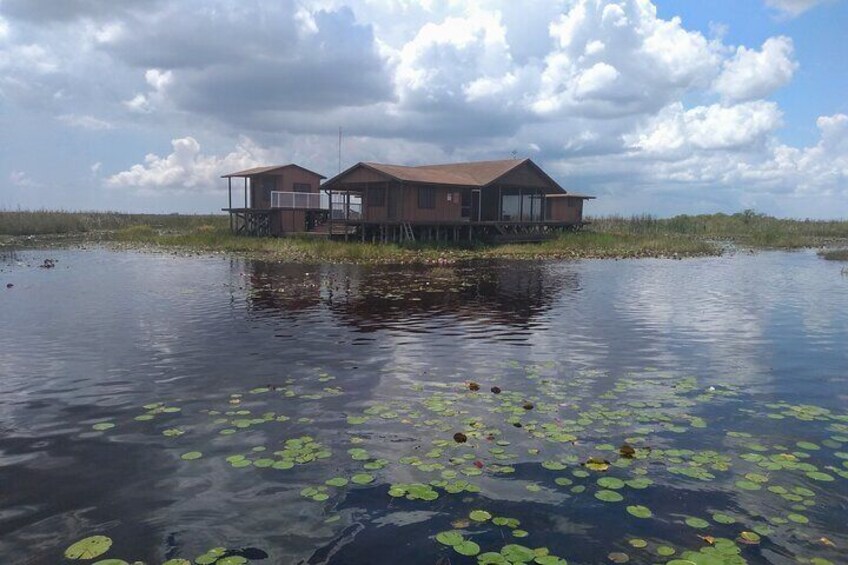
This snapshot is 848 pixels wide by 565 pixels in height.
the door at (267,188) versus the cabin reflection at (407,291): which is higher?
the door at (267,188)

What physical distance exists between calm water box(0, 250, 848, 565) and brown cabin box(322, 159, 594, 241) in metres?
23.6

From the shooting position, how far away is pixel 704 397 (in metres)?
8.55

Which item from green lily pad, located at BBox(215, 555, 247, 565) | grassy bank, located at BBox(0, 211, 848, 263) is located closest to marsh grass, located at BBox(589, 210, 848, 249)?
grassy bank, located at BBox(0, 211, 848, 263)

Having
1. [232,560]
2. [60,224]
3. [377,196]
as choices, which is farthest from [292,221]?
[232,560]

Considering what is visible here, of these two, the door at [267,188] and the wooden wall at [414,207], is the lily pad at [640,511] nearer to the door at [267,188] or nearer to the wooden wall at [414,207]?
the wooden wall at [414,207]

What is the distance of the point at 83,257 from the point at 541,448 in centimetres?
3333

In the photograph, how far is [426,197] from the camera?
39625 mm

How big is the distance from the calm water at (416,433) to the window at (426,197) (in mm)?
24121

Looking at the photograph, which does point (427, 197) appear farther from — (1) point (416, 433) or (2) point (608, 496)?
(2) point (608, 496)

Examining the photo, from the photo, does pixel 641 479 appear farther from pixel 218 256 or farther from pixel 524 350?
pixel 218 256

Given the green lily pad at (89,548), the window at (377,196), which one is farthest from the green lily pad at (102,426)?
the window at (377,196)

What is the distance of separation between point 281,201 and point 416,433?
128ft

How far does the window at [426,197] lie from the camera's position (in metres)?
39.2

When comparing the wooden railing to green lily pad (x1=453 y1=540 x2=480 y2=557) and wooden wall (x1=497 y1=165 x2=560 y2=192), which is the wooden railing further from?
green lily pad (x1=453 y1=540 x2=480 y2=557)
